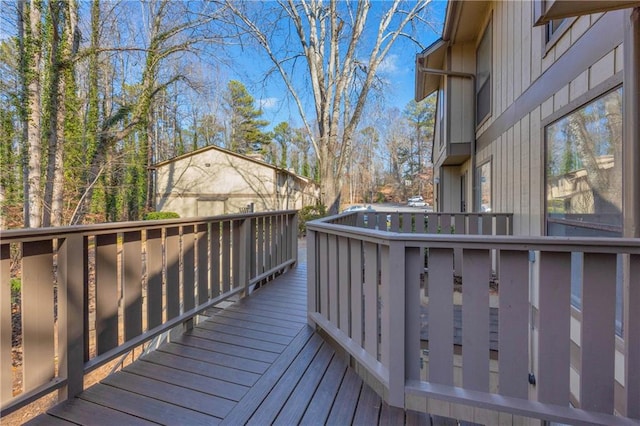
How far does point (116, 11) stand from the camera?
9961 mm

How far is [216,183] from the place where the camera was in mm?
16906

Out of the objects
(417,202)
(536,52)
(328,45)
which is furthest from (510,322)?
(417,202)

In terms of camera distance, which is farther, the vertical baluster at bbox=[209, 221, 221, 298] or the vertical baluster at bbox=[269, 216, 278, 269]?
the vertical baluster at bbox=[269, 216, 278, 269]

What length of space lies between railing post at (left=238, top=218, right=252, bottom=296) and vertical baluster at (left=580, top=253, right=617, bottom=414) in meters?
3.01

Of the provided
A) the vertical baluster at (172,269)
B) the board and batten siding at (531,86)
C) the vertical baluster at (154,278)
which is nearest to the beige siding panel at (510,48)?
the board and batten siding at (531,86)

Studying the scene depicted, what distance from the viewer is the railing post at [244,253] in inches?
142

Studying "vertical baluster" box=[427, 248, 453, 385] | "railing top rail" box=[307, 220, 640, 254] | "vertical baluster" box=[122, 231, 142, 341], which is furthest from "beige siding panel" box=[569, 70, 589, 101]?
"vertical baluster" box=[122, 231, 142, 341]

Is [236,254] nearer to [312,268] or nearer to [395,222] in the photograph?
[312,268]

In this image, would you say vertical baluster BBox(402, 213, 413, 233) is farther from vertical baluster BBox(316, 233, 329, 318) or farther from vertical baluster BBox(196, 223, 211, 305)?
vertical baluster BBox(196, 223, 211, 305)

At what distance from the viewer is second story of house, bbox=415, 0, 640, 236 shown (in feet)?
7.28

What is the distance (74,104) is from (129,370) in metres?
11.1

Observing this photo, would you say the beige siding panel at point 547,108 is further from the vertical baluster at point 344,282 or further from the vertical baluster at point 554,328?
the vertical baluster at point 344,282

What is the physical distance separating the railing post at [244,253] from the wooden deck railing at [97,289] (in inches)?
8.7

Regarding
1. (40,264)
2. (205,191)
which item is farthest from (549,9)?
(205,191)
